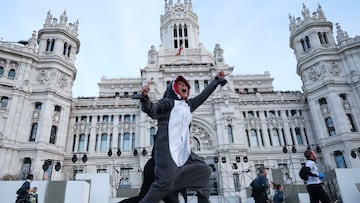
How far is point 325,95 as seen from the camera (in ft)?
93.0

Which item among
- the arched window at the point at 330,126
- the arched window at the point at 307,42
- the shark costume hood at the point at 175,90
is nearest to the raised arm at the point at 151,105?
the shark costume hood at the point at 175,90

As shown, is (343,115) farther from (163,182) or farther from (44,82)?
(44,82)

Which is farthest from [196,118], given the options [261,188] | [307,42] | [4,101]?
[261,188]

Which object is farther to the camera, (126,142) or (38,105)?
(126,142)

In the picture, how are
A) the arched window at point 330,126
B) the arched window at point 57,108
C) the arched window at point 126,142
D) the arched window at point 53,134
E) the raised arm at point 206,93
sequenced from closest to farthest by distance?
1. the raised arm at point 206,93
2. the arched window at point 53,134
3. the arched window at point 330,126
4. the arched window at point 57,108
5. the arched window at point 126,142

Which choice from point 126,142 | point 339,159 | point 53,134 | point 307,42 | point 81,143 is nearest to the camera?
point 339,159

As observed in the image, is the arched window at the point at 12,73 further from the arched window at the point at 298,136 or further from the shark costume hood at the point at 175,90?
the arched window at the point at 298,136

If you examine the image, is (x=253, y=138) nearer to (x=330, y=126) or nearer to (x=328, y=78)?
(x=330, y=126)

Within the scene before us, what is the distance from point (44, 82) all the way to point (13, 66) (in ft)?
11.4

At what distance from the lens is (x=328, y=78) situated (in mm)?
28375

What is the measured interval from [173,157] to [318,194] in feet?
15.2

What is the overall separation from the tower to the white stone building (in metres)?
0.11

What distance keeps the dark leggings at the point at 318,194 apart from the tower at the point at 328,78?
2230 cm

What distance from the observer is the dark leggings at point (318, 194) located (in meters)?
6.43
